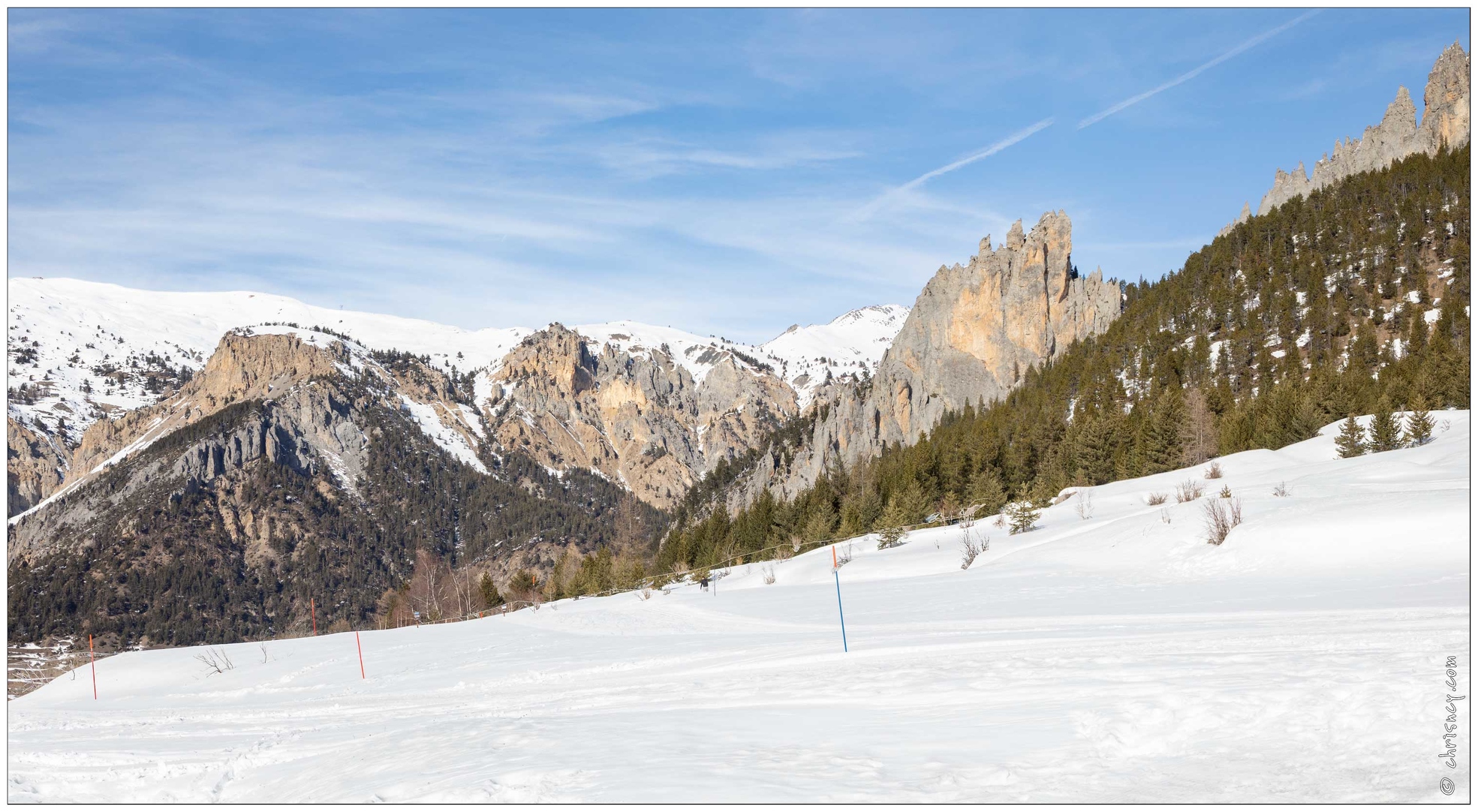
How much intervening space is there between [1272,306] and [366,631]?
9148 centimetres

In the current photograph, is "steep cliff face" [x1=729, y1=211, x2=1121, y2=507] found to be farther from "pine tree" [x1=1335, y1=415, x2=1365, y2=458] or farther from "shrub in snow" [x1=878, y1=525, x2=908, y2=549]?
"shrub in snow" [x1=878, y1=525, x2=908, y2=549]

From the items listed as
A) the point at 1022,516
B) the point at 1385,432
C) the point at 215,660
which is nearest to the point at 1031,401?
the point at 1385,432

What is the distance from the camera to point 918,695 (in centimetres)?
926

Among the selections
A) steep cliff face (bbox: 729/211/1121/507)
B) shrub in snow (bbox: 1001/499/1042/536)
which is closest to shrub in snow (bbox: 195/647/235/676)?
shrub in snow (bbox: 1001/499/1042/536)

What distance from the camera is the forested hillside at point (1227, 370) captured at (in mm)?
48906

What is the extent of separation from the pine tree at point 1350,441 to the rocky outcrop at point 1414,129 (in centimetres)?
10045

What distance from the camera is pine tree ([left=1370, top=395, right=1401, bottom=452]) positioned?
34.1 meters

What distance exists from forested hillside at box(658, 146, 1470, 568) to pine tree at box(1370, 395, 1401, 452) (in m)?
1.88

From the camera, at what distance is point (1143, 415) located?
59031 mm

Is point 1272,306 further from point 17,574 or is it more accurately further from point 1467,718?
point 17,574

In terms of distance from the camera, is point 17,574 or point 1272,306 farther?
point 17,574

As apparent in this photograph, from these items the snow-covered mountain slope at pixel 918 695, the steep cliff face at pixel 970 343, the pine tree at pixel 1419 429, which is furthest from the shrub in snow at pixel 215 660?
the steep cliff face at pixel 970 343

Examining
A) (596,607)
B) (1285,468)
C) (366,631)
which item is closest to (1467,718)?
(596,607)

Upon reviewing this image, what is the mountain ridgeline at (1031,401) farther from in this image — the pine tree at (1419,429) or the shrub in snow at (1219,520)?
the shrub in snow at (1219,520)
